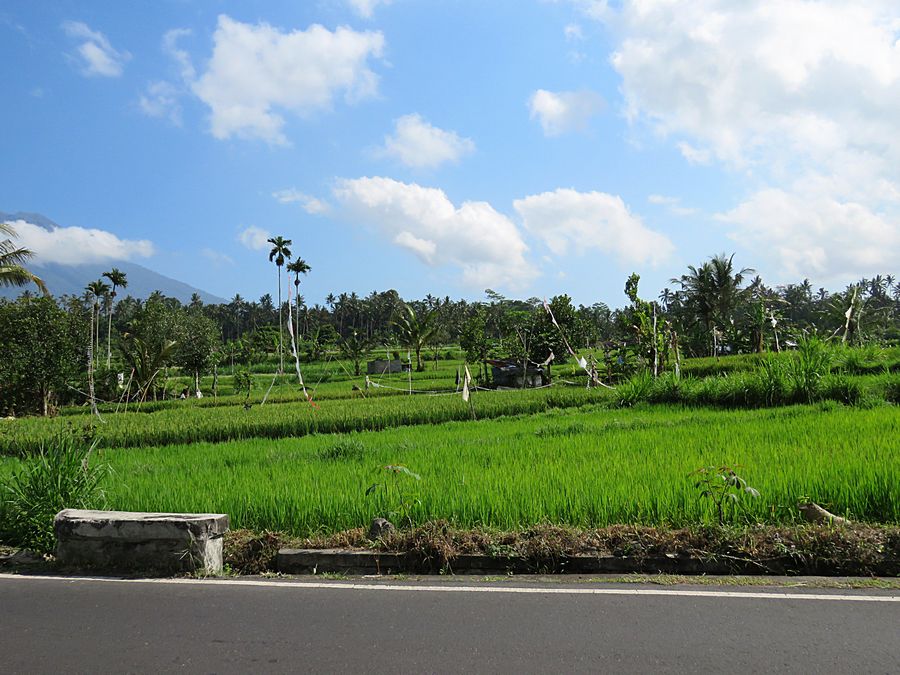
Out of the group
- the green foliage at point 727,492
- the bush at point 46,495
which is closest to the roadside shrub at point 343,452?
the bush at point 46,495

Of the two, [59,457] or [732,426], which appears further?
[732,426]

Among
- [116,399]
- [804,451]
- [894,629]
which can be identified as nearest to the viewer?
[894,629]

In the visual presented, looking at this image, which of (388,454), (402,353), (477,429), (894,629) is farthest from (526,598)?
(402,353)

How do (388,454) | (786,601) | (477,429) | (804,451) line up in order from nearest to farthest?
1. (786,601)
2. (804,451)
3. (388,454)
4. (477,429)

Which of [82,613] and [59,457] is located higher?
[59,457]

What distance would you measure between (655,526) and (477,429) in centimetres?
789

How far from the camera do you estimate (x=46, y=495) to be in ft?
19.7

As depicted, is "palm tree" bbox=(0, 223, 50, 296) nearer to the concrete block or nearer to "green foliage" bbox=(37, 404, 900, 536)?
"green foliage" bbox=(37, 404, 900, 536)

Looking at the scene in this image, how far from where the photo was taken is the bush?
19.1 ft

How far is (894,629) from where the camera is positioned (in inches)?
135

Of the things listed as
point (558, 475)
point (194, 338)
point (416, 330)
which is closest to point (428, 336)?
point (416, 330)

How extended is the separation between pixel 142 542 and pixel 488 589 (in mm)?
2904

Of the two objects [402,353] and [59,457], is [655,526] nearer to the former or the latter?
[59,457]

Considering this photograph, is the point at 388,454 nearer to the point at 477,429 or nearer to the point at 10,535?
the point at 477,429
